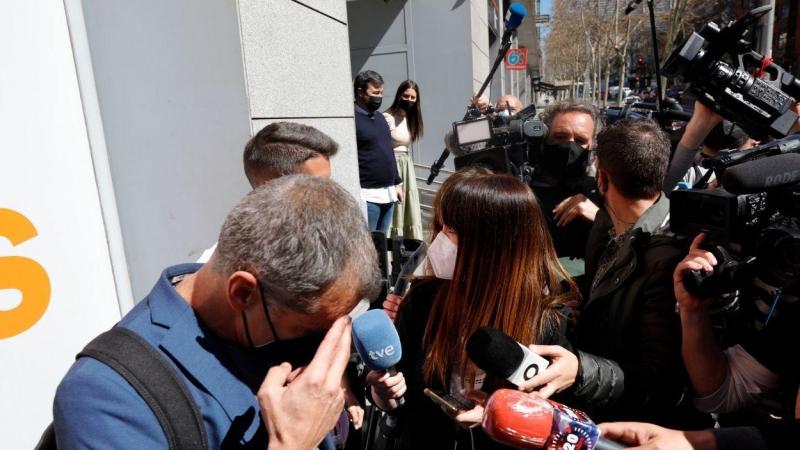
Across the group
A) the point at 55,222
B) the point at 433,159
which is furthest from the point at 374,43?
the point at 55,222

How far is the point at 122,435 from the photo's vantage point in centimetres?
97

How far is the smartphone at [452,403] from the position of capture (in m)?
1.43

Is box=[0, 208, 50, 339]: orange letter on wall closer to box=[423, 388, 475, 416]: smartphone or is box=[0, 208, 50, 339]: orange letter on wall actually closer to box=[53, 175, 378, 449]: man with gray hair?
box=[53, 175, 378, 449]: man with gray hair

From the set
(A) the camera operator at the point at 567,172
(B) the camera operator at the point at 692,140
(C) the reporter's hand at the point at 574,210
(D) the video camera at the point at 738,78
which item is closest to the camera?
(D) the video camera at the point at 738,78

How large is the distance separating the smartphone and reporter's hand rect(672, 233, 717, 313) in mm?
697

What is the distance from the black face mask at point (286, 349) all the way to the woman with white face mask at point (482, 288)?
1.09ft

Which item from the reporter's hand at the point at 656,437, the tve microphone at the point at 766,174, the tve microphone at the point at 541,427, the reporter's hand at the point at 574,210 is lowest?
the reporter's hand at the point at 656,437

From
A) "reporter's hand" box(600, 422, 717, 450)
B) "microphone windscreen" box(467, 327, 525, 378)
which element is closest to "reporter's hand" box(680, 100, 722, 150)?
"reporter's hand" box(600, 422, 717, 450)

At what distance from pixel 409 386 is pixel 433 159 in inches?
333

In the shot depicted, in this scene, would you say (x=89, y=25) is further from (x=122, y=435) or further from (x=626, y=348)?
(x=626, y=348)

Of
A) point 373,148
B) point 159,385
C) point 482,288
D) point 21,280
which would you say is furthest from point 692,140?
point 373,148

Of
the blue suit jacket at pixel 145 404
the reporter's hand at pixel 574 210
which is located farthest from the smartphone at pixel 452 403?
the reporter's hand at pixel 574 210

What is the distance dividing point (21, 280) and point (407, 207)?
423 centimetres

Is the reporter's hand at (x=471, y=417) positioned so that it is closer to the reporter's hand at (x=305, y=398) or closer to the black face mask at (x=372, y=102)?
the reporter's hand at (x=305, y=398)
